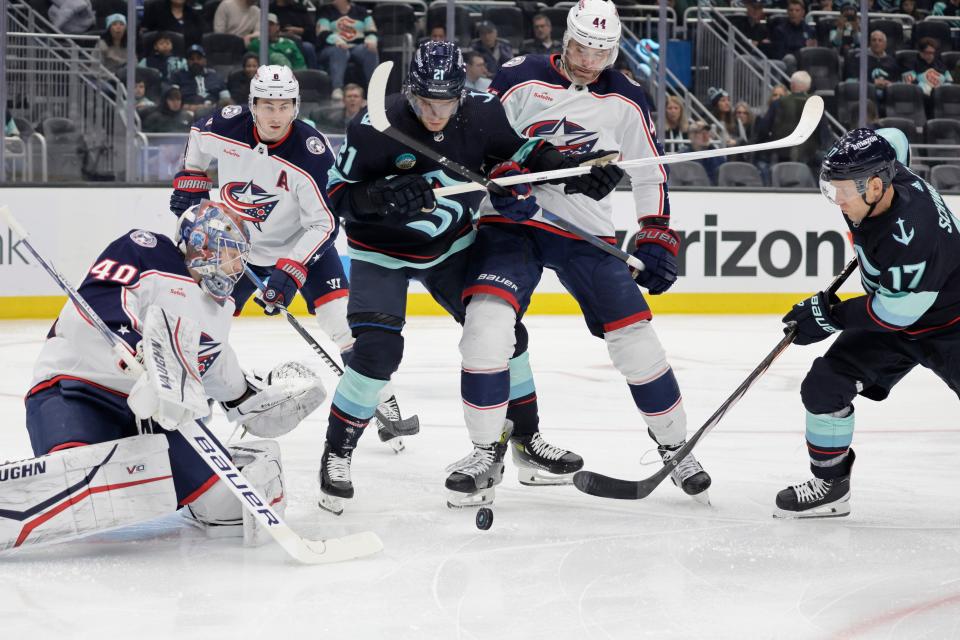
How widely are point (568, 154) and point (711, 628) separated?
4.46 ft

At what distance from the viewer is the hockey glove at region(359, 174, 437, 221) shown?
2670 mm

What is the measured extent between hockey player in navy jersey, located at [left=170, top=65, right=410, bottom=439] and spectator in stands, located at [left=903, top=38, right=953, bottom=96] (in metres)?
5.71

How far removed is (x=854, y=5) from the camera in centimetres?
803

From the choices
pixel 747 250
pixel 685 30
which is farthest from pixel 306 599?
pixel 685 30

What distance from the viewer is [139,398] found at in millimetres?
2219

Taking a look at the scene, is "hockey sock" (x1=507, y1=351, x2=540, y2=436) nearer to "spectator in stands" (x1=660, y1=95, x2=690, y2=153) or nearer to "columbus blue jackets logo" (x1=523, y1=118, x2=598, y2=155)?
"columbus blue jackets logo" (x1=523, y1=118, x2=598, y2=155)

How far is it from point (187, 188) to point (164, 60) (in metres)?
3.25

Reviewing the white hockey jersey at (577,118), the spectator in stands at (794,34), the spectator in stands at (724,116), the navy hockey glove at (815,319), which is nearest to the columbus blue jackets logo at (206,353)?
the white hockey jersey at (577,118)

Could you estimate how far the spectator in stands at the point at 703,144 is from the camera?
7.40m

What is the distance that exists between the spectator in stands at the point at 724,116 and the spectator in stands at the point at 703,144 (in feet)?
0.37

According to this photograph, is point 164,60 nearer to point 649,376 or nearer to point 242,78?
point 242,78

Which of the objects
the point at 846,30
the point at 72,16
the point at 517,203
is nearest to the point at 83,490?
the point at 517,203

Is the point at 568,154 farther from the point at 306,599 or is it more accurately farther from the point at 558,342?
the point at 558,342

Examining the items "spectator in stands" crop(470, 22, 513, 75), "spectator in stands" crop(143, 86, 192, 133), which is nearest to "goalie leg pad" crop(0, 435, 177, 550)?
"spectator in stands" crop(143, 86, 192, 133)
